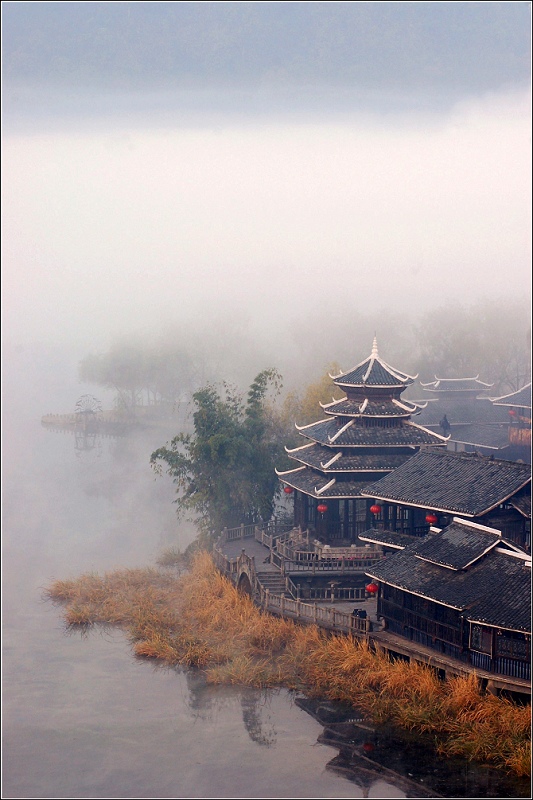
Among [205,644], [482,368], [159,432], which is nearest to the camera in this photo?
[205,644]

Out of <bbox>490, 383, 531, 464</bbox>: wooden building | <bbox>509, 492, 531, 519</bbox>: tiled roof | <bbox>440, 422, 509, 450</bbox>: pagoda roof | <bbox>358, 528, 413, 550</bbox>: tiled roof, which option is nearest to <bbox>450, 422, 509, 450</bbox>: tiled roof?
<bbox>440, 422, 509, 450</bbox>: pagoda roof

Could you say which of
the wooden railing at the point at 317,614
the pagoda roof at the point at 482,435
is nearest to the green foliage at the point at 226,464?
the wooden railing at the point at 317,614

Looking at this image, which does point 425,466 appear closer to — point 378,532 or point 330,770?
point 378,532

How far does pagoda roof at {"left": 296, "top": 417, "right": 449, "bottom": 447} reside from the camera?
33.7 m

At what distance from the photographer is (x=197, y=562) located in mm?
35969

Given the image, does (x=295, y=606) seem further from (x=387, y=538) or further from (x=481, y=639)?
(x=481, y=639)

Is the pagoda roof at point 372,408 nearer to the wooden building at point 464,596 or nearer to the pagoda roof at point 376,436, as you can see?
the pagoda roof at point 376,436

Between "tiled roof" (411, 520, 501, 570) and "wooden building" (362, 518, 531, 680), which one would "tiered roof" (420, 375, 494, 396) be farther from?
"tiled roof" (411, 520, 501, 570)

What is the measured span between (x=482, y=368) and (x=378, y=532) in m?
56.2

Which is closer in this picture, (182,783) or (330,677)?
(182,783)

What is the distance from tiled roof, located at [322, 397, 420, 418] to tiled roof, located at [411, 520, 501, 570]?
819 cm

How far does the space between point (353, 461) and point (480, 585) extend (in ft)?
34.3

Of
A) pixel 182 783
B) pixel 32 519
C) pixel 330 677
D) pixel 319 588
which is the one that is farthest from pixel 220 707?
pixel 32 519

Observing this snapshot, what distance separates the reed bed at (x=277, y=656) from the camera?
70.8 ft
